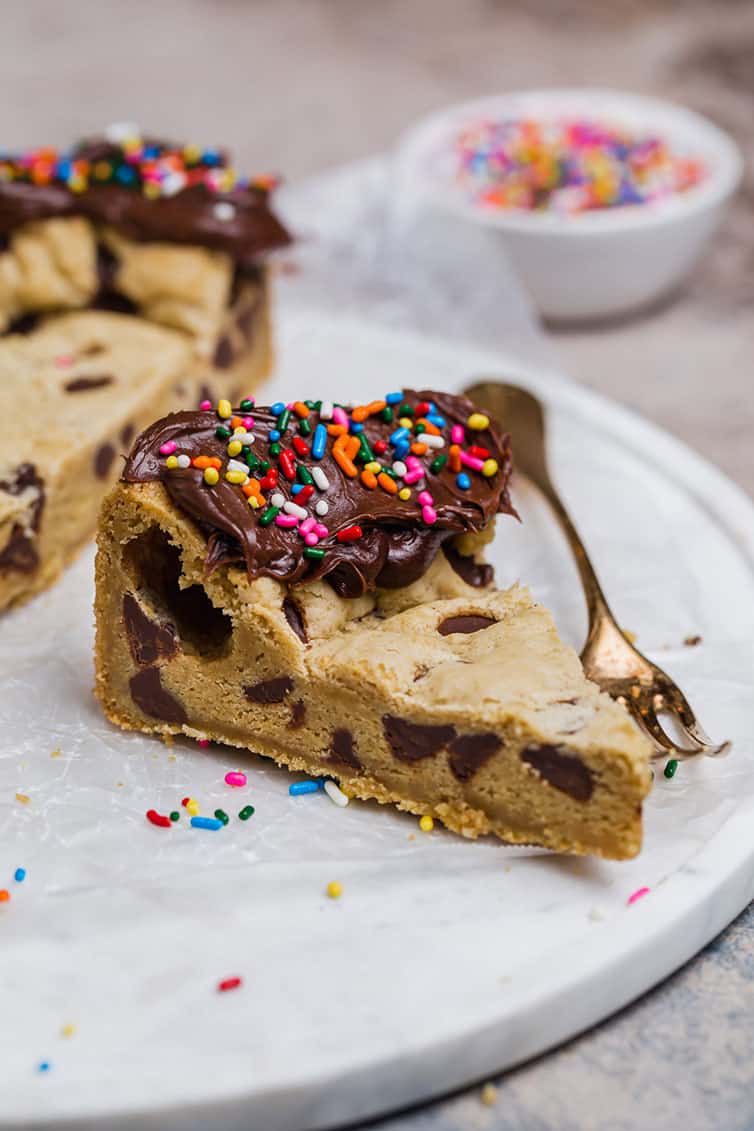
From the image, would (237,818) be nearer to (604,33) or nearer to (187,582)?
(187,582)

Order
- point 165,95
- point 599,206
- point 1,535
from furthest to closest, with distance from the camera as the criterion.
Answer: point 165,95, point 599,206, point 1,535

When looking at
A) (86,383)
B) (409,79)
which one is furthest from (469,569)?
(409,79)

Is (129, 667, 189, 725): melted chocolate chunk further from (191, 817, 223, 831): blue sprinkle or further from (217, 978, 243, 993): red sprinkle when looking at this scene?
(217, 978, 243, 993): red sprinkle

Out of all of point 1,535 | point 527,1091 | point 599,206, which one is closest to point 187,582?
point 1,535

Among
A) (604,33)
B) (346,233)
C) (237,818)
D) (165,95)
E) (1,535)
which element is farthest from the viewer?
(604,33)

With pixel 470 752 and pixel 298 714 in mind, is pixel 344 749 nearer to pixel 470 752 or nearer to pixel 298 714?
pixel 298 714

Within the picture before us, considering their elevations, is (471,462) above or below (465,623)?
above
